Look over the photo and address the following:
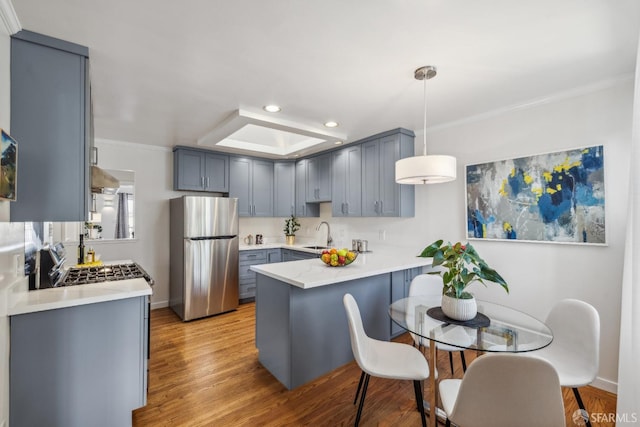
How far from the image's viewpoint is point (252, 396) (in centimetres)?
219

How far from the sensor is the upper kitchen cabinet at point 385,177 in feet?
11.4

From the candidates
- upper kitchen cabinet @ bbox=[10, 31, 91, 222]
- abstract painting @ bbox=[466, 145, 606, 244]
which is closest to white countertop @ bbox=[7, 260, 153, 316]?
upper kitchen cabinet @ bbox=[10, 31, 91, 222]

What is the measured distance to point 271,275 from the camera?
2.39 metres

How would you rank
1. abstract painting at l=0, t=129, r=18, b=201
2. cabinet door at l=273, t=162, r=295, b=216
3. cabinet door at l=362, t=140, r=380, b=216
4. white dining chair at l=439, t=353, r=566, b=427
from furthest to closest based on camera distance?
cabinet door at l=273, t=162, r=295, b=216 → cabinet door at l=362, t=140, r=380, b=216 → abstract painting at l=0, t=129, r=18, b=201 → white dining chair at l=439, t=353, r=566, b=427

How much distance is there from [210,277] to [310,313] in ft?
7.01

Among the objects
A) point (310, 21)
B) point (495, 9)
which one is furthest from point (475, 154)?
point (310, 21)

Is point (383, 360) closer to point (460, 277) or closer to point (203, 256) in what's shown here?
point (460, 277)

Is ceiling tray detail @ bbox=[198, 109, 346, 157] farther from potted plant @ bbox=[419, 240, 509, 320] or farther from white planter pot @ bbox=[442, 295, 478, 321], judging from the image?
white planter pot @ bbox=[442, 295, 478, 321]

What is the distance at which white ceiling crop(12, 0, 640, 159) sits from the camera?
1467 mm

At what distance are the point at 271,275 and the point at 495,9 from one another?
2.23 meters

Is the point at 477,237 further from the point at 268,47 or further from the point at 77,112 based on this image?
the point at 77,112

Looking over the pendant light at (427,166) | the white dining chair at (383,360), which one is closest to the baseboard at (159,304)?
the white dining chair at (383,360)

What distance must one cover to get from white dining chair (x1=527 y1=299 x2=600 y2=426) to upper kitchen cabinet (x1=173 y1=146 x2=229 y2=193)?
425 centimetres

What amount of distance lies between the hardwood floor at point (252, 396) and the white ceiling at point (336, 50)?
7.91 ft
